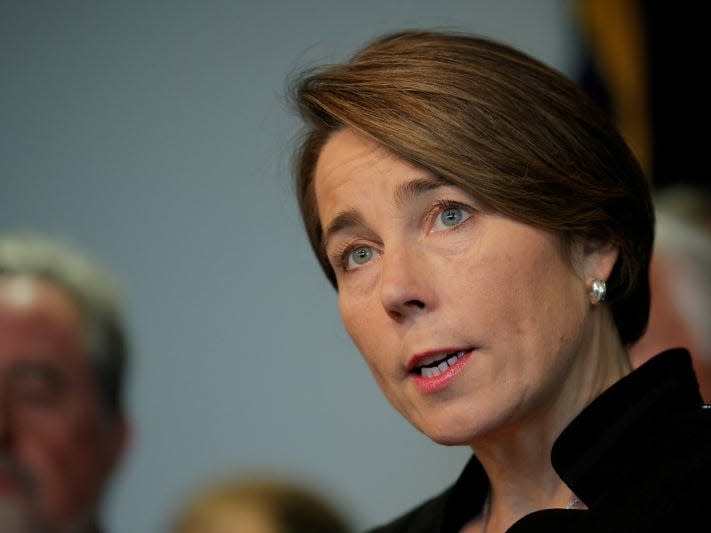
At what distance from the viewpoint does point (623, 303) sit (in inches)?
66.2

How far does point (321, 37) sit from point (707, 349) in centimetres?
131

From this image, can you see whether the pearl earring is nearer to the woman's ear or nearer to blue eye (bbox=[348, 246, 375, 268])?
the woman's ear

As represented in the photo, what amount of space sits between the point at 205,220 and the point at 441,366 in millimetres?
1715

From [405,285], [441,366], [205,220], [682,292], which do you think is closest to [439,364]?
[441,366]

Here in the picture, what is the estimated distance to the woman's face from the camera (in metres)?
1.47

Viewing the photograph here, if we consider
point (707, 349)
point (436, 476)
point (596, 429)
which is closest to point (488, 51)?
point (596, 429)

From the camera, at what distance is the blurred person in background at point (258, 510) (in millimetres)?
2904

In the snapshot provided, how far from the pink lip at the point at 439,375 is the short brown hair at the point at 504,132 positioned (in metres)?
0.20

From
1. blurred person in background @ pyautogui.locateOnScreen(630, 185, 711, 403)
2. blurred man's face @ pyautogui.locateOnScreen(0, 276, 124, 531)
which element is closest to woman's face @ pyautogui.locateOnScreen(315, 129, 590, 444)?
blurred person in background @ pyautogui.locateOnScreen(630, 185, 711, 403)

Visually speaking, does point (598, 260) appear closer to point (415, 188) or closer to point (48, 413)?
point (415, 188)

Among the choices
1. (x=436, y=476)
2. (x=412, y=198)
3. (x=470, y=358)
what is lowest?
(x=436, y=476)

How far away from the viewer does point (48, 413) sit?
2.76 m

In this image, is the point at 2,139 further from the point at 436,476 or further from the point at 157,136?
the point at 436,476

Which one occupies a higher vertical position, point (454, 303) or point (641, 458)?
point (454, 303)
